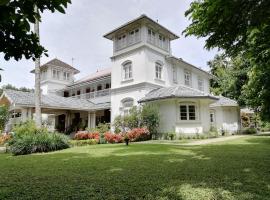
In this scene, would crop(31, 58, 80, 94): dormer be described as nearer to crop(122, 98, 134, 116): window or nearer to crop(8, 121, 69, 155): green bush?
crop(122, 98, 134, 116): window

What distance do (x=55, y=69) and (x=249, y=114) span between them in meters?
30.0

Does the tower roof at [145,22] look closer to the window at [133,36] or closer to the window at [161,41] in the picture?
the window at [161,41]

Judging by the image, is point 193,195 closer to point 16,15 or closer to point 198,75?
point 16,15

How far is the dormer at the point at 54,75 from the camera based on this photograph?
36312mm

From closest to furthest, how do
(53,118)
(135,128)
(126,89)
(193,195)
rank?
(193,195) → (135,128) → (126,89) → (53,118)

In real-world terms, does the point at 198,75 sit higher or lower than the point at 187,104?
higher

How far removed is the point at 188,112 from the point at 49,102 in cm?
1359

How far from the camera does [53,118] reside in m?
34.5

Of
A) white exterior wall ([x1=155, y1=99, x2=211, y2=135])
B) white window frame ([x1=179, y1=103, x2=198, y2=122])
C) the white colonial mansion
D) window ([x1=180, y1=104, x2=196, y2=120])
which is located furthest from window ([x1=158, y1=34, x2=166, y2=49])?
window ([x1=180, y1=104, x2=196, y2=120])

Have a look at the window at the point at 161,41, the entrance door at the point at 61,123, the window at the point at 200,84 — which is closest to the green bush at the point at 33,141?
the window at the point at 161,41

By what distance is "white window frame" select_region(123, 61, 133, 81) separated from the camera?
24656 millimetres

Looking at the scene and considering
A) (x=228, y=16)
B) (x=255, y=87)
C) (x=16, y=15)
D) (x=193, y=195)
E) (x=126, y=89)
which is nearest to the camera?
(x=16, y=15)

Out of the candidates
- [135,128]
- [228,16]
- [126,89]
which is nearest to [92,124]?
[126,89]

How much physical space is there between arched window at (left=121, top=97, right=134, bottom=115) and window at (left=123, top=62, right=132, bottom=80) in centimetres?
230
